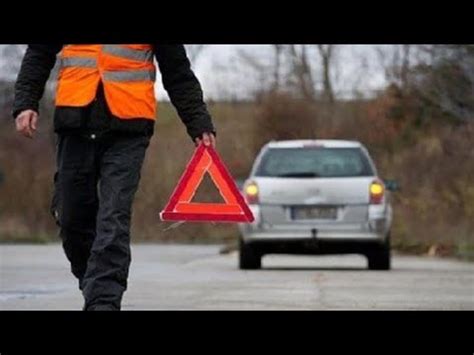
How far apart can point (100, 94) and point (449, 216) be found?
2153cm

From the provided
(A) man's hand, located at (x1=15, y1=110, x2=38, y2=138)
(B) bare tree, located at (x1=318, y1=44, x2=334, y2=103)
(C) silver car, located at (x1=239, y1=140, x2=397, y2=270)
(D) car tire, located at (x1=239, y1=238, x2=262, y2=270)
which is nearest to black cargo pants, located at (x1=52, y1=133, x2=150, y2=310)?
(A) man's hand, located at (x1=15, y1=110, x2=38, y2=138)

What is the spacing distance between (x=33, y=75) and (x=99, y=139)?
0.53m

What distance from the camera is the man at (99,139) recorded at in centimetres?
763

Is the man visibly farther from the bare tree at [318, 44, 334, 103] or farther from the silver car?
the bare tree at [318, 44, 334, 103]

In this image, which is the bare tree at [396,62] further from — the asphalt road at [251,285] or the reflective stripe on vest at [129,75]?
the reflective stripe on vest at [129,75]

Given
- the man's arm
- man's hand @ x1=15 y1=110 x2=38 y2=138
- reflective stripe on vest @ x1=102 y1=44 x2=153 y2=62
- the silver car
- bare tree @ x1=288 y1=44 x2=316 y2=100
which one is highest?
reflective stripe on vest @ x1=102 y1=44 x2=153 y2=62

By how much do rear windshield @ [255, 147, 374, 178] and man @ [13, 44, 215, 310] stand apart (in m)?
9.75

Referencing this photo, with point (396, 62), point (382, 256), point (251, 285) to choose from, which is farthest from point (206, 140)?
point (396, 62)

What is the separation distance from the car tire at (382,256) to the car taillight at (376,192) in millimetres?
420

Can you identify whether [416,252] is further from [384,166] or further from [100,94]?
[100,94]

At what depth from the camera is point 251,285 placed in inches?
550

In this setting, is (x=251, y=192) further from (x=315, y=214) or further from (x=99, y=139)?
(x=99, y=139)

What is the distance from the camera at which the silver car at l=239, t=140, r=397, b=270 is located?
17.3m
